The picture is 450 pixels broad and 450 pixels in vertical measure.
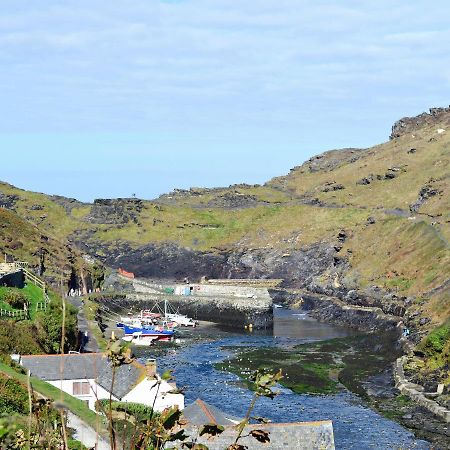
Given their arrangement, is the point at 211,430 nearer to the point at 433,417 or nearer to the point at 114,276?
the point at 433,417

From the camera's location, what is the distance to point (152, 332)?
10194 cm

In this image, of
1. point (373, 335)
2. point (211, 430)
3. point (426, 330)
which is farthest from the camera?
point (373, 335)

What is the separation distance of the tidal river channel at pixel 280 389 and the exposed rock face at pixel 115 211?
7334 centimetres

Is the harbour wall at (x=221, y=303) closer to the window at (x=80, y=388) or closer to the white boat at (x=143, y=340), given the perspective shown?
the white boat at (x=143, y=340)

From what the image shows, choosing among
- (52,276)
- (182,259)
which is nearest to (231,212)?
(182,259)

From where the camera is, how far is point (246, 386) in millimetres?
75125

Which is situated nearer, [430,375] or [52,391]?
[52,391]

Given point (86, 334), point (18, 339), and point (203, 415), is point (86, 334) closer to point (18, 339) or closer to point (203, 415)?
point (18, 339)

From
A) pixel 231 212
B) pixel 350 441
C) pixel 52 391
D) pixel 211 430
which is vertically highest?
pixel 231 212

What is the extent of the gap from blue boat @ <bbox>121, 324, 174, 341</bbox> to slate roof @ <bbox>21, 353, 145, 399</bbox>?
47772 millimetres

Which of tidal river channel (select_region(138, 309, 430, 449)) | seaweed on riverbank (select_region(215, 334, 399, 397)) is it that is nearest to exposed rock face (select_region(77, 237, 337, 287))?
tidal river channel (select_region(138, 309, 430, 449))

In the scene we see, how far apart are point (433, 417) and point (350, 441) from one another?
353 inches

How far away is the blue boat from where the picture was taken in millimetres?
101494

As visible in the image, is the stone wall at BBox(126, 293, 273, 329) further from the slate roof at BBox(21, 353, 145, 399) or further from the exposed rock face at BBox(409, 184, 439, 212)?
the slate roof at BBox(21, 353, 145, 399)
